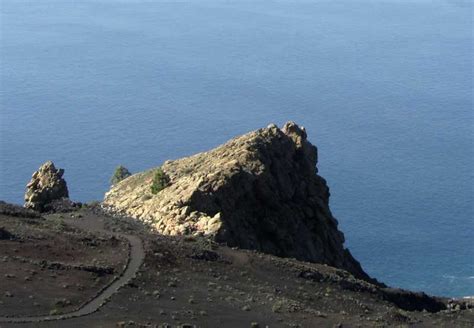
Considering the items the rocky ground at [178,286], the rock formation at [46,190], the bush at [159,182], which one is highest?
the bush at [159,182]

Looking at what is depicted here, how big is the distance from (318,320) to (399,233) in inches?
3727

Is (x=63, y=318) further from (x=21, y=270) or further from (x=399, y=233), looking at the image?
(x=399, y=233)

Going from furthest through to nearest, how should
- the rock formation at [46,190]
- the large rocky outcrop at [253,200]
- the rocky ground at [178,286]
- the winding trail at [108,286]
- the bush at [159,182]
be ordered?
the bush at [159,182]
the rock formation at [46,190]
the large rocky outcrop at [253,200]
the rocky ground at [178,286]
the winding trail at [108,286]

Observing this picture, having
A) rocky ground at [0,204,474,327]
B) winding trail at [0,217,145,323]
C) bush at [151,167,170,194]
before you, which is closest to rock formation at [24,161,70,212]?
winding trail at [0,217,145,323]

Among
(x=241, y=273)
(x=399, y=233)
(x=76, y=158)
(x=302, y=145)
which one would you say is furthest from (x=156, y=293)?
(x=76, y=158)

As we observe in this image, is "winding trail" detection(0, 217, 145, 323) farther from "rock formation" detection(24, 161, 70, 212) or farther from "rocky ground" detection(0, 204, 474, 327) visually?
"rock formation" detection(24, 161, 70, 212)

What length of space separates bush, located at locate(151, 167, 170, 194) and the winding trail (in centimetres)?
757

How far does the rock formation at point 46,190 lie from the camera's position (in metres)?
75.2

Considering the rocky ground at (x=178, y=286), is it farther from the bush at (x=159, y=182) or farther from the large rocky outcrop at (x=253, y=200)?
the bush at (x=159, y=182)

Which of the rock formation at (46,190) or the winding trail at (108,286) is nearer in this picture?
the winding trail at (108,286)

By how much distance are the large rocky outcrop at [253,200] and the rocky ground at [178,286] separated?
359cm

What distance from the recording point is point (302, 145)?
8194cm

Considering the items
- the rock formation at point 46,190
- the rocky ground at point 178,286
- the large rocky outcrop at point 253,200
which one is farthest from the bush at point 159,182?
the rocky ground at point 178,286

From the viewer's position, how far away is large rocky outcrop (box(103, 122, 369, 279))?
68.4 metres
